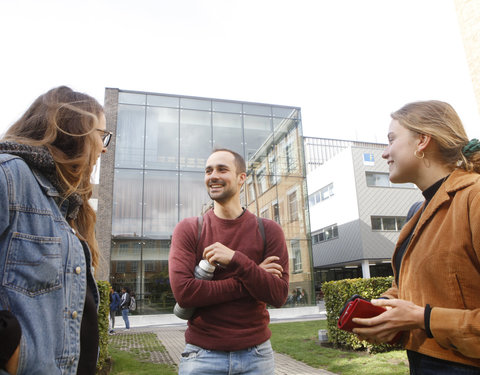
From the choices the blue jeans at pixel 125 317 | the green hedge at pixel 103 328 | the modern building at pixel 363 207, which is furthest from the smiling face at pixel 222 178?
the modern building at pixel 363 207

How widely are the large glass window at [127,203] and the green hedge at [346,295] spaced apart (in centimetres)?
1297

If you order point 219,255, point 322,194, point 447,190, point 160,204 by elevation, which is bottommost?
point 219,255

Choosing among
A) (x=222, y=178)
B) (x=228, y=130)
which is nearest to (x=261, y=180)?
(x=228, y=130)

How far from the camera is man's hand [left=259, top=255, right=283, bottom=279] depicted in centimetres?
234

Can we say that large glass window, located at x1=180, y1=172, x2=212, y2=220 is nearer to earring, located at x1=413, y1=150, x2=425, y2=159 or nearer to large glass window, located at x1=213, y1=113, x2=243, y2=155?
large glass window, located at x1=213, y1=113, x2=243, y2=155

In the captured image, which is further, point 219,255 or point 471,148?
point 219,255

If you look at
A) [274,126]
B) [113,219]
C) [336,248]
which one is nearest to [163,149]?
[113,219]

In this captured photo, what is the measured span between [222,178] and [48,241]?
1.44m

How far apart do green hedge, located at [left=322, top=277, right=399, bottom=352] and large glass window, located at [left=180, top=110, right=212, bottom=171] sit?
44.3 feet

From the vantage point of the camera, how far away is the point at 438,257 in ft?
5.49

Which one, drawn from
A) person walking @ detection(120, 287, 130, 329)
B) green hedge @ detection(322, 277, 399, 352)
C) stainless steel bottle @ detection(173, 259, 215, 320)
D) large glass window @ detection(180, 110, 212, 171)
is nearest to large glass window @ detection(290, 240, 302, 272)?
large glass window @ detection(180, 110, 212, 171)

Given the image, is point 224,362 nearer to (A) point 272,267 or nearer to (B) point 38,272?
(A) point 272,267

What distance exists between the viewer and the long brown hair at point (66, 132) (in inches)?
63.9

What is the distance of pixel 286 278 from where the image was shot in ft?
8.16
